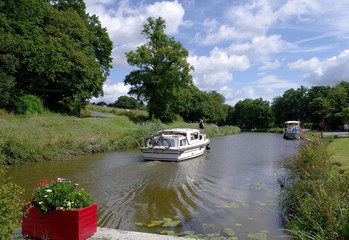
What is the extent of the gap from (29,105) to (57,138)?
11906mm

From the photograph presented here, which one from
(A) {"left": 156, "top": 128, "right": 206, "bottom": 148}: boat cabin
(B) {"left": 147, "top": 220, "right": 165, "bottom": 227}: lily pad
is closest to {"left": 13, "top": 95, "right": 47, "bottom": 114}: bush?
(A) {"left": 156, "top": 128, "right": 206, "bottom": 148}: boat cabin

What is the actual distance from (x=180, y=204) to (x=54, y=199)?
4.47m

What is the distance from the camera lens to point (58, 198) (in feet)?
14.6

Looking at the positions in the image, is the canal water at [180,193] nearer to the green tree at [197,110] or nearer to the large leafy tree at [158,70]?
the large leafy tree at [158,70]

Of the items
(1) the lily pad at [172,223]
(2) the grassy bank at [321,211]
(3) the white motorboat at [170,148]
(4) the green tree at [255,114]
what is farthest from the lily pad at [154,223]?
(4) the green tree at [255,114]

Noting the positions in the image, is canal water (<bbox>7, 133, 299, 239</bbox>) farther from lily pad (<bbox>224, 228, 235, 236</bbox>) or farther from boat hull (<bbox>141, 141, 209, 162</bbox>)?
boat hull (<bbox>141, 141, 209, 162</bbox>)

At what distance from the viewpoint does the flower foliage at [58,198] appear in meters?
4.41

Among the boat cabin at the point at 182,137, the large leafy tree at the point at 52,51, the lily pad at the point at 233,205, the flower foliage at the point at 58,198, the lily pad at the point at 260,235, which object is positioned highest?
the large leafy tree at the point at 52,51

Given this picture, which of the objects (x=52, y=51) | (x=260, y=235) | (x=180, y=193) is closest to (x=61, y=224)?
(x=260, y=235)

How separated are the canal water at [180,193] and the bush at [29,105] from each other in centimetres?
1269

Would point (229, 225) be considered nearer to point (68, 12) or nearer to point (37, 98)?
point (37, 98)

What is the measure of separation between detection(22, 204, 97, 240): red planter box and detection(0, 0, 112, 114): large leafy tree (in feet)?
68.4

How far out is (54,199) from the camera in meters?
4.45

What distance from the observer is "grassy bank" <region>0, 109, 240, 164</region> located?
14.2m
